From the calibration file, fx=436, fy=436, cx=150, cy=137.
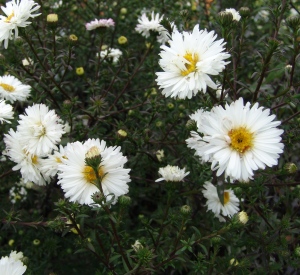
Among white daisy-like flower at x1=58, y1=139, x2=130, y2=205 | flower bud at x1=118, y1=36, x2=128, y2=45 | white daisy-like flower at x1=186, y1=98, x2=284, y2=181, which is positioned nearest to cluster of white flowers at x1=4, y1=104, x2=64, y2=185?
white daisy-like flower at x1=58, y1=139, x2=130, y2=205

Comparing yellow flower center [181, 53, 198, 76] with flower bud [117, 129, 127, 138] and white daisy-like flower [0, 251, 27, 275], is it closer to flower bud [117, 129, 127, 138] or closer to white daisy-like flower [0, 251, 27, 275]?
flower bud [117, 129, 127, 138]

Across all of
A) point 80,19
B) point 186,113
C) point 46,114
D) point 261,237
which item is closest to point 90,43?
point 80,19

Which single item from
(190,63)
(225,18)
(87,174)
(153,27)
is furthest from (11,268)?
(153,27)

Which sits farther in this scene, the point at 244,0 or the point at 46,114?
the point at 244,0

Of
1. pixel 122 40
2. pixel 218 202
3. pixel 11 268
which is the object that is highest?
pixel 122 40

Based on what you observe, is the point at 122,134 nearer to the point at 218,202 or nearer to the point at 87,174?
the point at 87,174

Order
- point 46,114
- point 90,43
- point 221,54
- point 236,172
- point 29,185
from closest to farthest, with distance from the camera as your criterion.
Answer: point 236,172 → point 221,54 → point 46,114 → point 29,185 → point 90,43

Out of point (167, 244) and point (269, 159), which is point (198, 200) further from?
point (269, 159)

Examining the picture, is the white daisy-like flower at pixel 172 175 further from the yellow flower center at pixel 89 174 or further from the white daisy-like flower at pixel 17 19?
the white daisy-like flower at pixel 17 19
